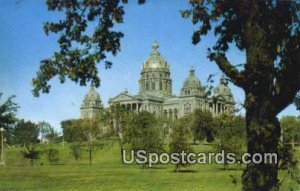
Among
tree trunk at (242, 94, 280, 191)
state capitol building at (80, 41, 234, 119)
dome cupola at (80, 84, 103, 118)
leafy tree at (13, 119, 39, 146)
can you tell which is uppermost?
state capitol building at (80, 41, 234, 119)

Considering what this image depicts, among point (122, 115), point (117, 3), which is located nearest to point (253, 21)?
point (117, 3)

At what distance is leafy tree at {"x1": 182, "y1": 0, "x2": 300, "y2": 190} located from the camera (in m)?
6.05

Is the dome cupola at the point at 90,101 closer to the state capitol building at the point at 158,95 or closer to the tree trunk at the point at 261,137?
the tree trunk at the point at 261,137

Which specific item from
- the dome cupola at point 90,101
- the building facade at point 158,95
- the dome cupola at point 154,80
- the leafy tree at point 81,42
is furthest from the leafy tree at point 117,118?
the dome cupola at point 154,80

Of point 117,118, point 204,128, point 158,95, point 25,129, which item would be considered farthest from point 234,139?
point 158,95

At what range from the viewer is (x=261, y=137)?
6152 millimetres

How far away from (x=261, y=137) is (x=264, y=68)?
750 mm

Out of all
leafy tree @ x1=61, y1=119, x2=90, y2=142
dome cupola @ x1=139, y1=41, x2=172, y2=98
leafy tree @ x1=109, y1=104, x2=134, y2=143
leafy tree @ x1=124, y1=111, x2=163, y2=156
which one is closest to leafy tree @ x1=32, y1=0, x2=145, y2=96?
leafy tree @ x1=124, y1=111, x2=163, y2=156

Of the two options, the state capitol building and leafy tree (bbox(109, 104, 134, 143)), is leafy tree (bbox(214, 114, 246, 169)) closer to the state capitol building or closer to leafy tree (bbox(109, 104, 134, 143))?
leafy tree (bbox(109, 104, 134, 143))

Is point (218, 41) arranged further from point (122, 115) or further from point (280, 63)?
point (122, 115)

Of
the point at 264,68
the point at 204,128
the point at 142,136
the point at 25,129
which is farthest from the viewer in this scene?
the point at 204,128

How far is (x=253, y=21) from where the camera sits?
6.25 m

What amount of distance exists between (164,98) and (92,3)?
76.6 m

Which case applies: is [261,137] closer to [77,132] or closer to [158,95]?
[77,132]
